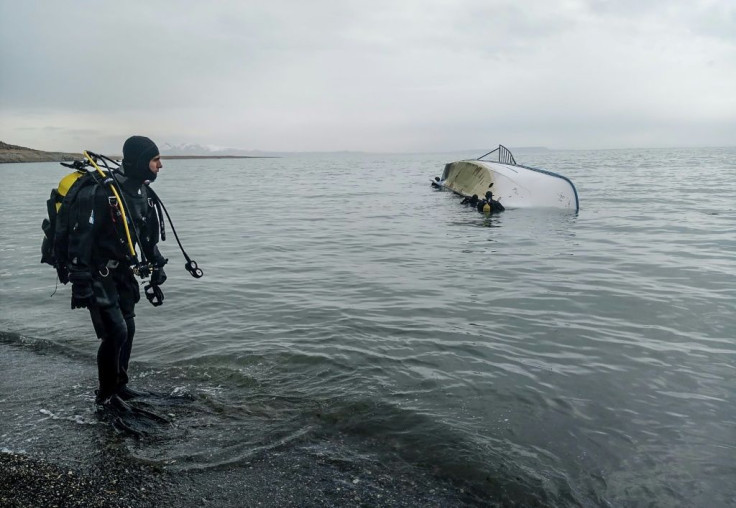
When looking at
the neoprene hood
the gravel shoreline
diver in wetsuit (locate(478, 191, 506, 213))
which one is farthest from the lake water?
diver in wetsuit (locate(478, 191, 506, 213))

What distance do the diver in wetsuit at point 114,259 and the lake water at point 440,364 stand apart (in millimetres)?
550

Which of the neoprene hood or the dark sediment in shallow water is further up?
the neoprene hood

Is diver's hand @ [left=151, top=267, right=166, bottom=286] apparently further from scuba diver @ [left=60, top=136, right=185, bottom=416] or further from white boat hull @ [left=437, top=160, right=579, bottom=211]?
white boat hull @ [left=437, top=160, right=579, bottom=211]

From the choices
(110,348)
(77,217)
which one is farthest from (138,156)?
(110,348)

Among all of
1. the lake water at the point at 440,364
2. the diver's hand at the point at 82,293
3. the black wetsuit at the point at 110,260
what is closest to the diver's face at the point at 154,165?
the black wetsuit at the point at 110,260

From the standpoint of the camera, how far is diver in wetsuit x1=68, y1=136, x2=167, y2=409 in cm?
455

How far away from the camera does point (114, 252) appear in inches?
188

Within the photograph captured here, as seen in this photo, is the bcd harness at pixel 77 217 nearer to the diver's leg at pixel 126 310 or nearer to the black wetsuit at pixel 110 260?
the black wetsuit at pixel 110 260

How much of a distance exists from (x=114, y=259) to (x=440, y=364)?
388 cm

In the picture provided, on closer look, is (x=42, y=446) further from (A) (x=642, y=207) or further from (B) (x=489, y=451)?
(A) (x=642, y=207)

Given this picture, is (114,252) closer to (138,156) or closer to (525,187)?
(138,156)

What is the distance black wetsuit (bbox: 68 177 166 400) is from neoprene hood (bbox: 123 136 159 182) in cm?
A: 10

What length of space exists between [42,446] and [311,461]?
2.19 m

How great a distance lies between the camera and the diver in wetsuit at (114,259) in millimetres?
4555
